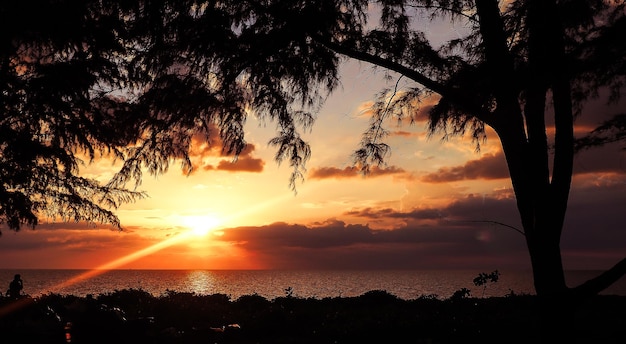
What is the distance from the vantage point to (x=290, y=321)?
1572 centimetres

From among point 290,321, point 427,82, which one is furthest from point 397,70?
point 290,321

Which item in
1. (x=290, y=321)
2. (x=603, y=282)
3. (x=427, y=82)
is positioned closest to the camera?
(x=603, y=282)

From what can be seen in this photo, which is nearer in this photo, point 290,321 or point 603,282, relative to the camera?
point 603,282

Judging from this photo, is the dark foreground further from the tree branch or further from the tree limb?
the tree limb

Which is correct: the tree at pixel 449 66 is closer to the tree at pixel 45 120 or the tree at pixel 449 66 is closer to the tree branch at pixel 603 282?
the tree branch at pixel 603 282

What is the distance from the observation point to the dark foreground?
1189 centimetres

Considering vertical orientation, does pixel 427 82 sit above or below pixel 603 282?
above

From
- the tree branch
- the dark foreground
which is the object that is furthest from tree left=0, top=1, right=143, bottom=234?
the tree branch

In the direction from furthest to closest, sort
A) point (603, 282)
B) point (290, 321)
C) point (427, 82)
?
point (290, 321) < point (427, 82) < point (603, 282)

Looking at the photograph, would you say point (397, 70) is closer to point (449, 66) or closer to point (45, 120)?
point (449, 66)

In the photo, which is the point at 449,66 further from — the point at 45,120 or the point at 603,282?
the point at 45,120

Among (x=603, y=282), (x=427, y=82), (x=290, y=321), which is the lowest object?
(x=290, y=321)

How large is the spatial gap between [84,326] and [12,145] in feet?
22.7

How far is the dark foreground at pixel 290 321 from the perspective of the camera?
11891mm
